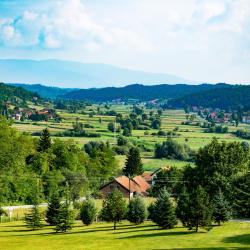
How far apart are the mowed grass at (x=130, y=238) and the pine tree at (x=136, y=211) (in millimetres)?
921

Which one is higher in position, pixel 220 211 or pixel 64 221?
pixel 220 211

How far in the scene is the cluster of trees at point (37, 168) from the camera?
81.0m

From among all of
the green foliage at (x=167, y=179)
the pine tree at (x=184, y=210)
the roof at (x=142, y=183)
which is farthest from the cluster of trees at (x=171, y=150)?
the pine tree at (x=184, y=210)

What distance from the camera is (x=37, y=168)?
87312 mm

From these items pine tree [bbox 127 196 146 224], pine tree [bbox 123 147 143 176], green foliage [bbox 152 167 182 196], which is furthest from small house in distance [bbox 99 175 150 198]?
pine tree [bbox 127 196 146 224]

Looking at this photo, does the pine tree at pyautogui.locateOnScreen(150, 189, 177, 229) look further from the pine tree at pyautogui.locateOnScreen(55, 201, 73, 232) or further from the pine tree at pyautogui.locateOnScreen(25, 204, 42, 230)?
the pine tree at pyautogui.locateOnScreen(25, 204, 42, 230)

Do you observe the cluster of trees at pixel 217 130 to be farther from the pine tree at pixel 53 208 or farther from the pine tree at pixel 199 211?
the pine tree at pixel 199 211

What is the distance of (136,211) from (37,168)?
34177 millimetres

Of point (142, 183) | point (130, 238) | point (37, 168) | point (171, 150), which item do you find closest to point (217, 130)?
point (171, 150)

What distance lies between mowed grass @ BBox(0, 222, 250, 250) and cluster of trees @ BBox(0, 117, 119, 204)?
886 inches

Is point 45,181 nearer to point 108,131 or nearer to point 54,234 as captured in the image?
point 54,234

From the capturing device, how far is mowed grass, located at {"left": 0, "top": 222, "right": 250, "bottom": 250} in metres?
41.2

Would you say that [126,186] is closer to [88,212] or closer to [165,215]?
[88,212]

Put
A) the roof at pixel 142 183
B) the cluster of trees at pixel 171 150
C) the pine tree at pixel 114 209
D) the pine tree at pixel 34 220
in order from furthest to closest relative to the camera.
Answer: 1. the cluster of trees at pixel 171 150
2. the roof at pixel 142 183
3. the pine tree at pixel 34 220
4. the pine tree at pixel 114 209
